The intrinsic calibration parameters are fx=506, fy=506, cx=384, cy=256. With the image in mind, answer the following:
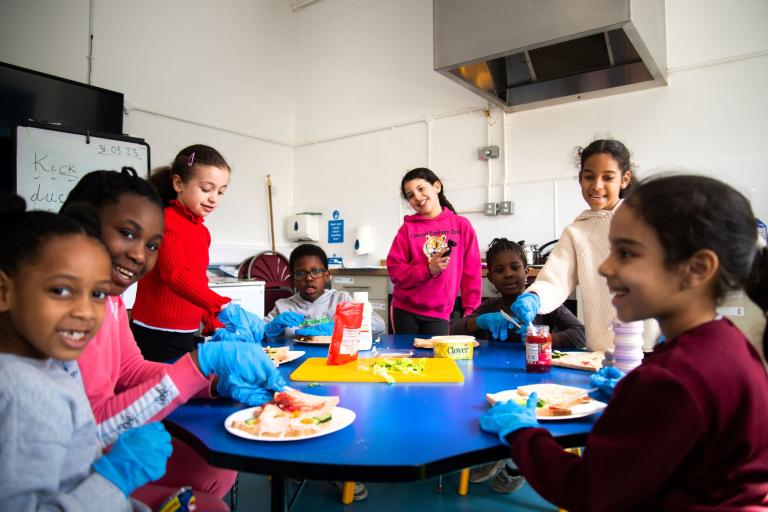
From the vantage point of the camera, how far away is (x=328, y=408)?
910mm

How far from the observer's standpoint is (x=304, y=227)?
5066mm

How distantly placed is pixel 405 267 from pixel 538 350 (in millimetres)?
1255

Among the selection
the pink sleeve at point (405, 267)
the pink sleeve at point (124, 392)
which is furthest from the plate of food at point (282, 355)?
the pink sleeve at point (405, 267)

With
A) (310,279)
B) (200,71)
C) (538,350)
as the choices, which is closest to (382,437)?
(538,350)

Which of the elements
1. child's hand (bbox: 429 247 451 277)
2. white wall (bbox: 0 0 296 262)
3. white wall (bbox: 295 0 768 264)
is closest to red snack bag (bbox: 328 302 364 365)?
child's hand (bbox: 429 247 451 277)

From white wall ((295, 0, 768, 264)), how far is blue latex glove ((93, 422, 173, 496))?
218 centimetres

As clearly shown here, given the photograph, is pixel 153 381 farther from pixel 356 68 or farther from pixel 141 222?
pixel 356 68

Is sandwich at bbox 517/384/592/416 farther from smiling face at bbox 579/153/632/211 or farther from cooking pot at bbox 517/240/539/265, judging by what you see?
cooking pot at bbox 517/240/539/265

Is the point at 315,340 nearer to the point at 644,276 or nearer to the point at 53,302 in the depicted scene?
the point at 53,302

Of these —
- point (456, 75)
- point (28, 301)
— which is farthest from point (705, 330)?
point (456, 75)

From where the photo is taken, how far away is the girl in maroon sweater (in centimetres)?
60

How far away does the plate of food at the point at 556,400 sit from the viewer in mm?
870

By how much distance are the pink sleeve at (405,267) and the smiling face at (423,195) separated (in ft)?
0.55

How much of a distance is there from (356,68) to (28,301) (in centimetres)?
475
